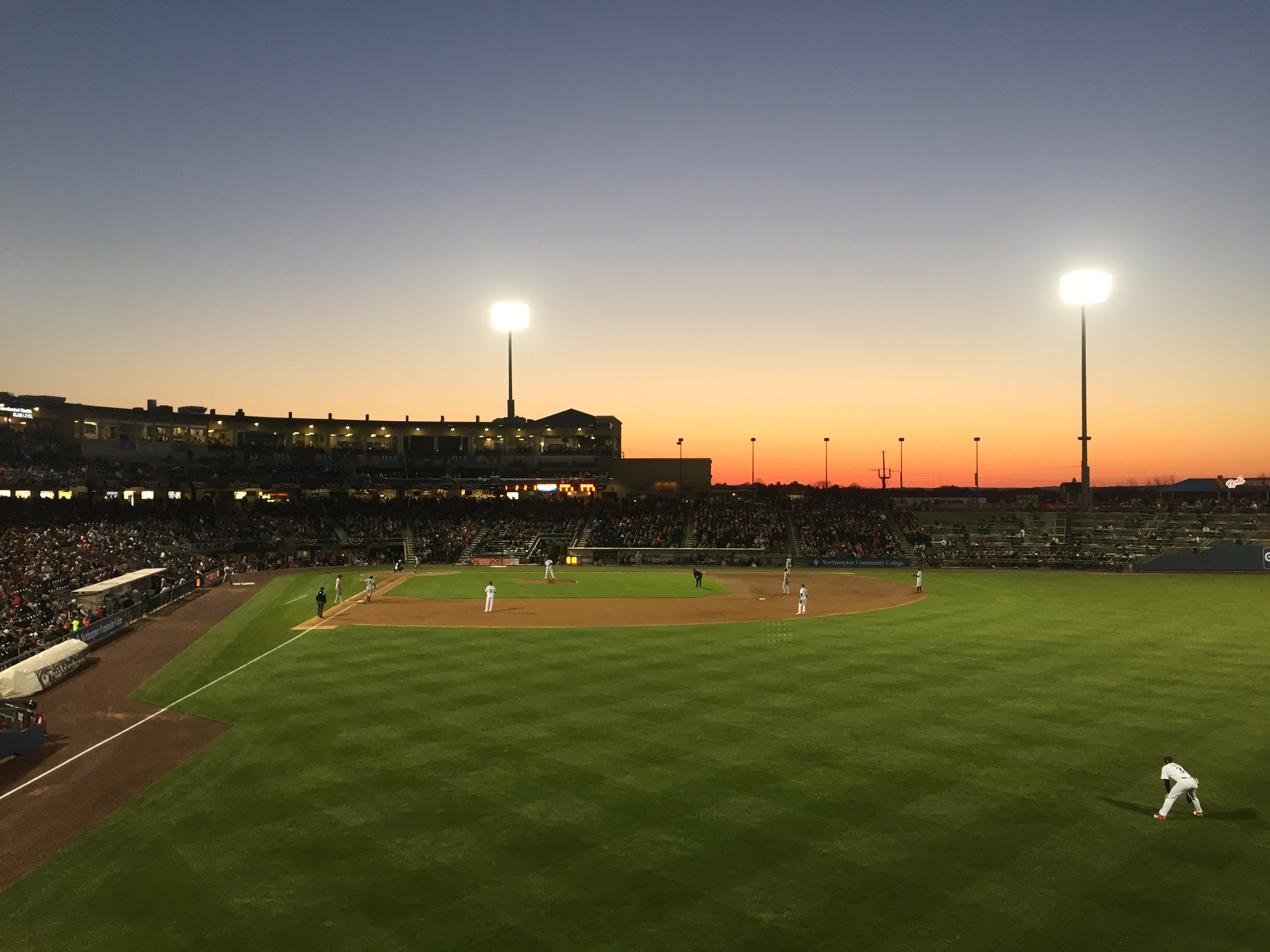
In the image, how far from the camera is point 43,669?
21.8 meters

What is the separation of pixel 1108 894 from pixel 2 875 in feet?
50.0

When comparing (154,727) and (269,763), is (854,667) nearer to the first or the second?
(269,763)

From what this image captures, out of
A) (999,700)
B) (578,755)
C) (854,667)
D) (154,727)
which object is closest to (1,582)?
(154,727)

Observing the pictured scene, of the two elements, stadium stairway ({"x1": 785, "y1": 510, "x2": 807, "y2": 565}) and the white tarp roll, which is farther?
stadium stairway ({"x1": 785, "y1": 510, "x2": 807, "y2": 565})

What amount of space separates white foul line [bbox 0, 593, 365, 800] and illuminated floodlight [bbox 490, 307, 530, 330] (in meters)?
48.9

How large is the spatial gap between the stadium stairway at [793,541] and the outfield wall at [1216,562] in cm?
2414

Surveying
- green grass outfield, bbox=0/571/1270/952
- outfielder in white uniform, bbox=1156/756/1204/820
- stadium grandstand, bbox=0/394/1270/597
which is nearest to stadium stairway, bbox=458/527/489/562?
stadium grandstand, bbox=0/394/1270/597

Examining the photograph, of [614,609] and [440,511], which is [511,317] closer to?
[440,511]

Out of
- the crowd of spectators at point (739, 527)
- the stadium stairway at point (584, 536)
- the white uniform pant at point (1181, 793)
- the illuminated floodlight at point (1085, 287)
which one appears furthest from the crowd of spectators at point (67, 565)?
the illuminated floodlight at point (1085, 287)

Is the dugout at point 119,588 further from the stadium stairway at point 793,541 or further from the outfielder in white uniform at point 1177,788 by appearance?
the stadium stairway at point 793,541

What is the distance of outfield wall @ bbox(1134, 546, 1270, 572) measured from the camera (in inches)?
2147

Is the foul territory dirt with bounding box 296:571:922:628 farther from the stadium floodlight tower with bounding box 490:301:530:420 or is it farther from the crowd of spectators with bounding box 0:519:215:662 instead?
the stadium floodlight tower with bounding box 490:301:530:420

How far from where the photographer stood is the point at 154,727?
58.8 feet

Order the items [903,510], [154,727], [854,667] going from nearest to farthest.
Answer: [154,727] → [854,667] → [903,510]
